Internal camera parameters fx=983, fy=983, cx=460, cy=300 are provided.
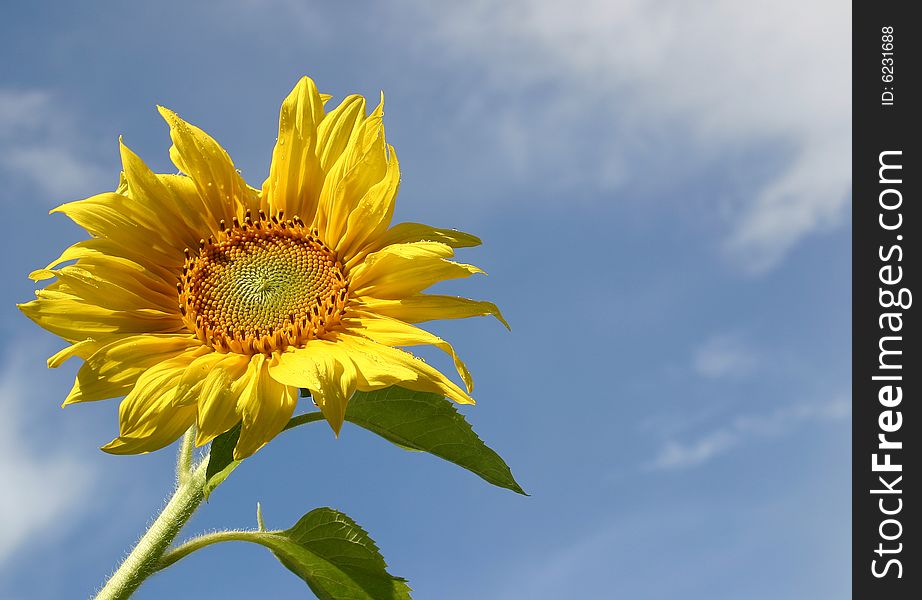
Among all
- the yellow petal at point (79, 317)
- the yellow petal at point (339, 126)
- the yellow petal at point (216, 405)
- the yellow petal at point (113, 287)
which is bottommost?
the yellow petal at point (216, 405)

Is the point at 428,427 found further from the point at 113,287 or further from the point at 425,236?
the point at 113,287

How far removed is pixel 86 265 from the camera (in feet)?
9.89

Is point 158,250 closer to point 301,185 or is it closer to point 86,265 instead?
point 86,265

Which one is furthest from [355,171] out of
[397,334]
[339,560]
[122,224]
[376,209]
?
[339,560]

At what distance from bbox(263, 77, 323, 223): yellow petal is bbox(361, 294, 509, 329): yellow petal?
0.57 meters

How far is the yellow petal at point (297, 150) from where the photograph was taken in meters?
3.24

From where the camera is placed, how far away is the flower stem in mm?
2908

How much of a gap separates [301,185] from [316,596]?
1.33 metres

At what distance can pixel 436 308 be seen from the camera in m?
2.97

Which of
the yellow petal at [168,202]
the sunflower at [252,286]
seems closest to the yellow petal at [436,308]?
the sunflower at [252,286]

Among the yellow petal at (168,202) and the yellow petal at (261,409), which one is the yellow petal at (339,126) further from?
the yellow petal at (261,409)

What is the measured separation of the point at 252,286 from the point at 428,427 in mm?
770

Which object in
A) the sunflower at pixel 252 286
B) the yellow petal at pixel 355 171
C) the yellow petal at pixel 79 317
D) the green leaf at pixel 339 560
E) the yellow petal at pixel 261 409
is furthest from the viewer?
the yellow petal at pixel 355 171
